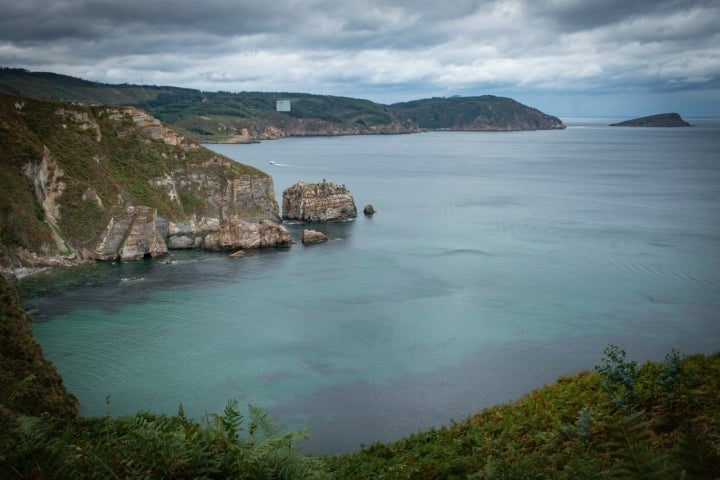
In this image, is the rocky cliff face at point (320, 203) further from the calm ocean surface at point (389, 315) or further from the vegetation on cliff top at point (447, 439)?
the vegetation on cliff top at point (447, 439)

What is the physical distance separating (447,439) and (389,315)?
89.4ft

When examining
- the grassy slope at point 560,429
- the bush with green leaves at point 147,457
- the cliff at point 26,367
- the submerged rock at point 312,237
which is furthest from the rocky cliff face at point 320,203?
the bush with green leaves at point 147,457

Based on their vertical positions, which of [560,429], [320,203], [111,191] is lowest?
[320,203]

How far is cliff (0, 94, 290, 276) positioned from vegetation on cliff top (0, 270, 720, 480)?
32.4m

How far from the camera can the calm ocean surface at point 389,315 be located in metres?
30.9

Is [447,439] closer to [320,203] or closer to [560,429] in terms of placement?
[560,429]

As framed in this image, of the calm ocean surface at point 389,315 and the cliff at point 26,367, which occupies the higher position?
the cliff at point 26,367

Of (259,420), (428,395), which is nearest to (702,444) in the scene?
(259,420)

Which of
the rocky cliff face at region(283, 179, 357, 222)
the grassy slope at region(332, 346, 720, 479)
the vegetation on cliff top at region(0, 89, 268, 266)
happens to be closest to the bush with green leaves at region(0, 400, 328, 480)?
the grassy slope at region(332, 346, 720, 479)

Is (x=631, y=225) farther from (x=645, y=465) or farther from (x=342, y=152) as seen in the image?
(x=342, y=152)

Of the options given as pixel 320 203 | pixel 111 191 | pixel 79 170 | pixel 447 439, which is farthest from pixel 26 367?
pixel 320 203

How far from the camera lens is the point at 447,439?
51.3ft

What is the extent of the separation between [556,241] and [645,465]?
2498 inches

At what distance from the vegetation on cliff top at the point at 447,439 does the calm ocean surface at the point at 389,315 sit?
10.1 meters
